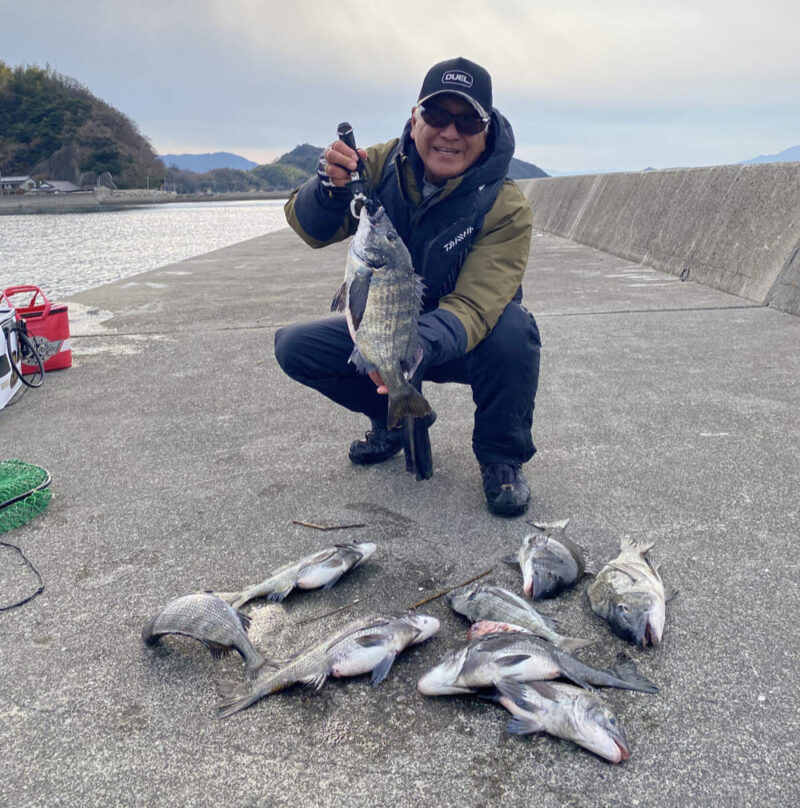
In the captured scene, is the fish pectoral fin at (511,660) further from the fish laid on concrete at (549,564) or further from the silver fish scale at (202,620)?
the silver fish scale at (202,620)

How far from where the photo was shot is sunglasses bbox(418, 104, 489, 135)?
10.2 ft

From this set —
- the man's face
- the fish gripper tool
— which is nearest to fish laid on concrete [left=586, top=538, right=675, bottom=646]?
the fish gripper tool

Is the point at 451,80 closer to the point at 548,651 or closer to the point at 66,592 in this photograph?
the point at 548,651

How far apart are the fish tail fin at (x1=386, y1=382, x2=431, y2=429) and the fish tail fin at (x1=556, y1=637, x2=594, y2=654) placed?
1.18 metres

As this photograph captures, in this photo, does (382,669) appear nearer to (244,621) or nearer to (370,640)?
(370,640)

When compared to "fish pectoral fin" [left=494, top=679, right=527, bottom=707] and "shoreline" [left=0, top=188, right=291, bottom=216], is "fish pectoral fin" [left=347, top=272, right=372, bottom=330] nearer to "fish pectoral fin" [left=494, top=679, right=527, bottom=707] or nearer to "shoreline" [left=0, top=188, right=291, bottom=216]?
"fish pectoral fin" [left=494, top=679, right=527, bottom=707]

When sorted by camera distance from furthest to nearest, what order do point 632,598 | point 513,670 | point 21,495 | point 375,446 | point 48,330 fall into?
point 48,330 < point 375,446 < point 21,495 < point 632,598 < point 513,670

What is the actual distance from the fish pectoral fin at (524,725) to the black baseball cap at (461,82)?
8.13 feet

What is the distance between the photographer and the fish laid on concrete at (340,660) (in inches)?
83.6

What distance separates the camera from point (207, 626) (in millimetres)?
2328

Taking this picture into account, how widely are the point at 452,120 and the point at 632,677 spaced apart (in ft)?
7.97

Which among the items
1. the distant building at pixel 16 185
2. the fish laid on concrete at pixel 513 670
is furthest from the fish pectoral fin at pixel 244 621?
the distant building at pixel 16 185

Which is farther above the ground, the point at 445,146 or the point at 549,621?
the point at 445,146

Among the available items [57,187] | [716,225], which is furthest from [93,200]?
[716,225]
